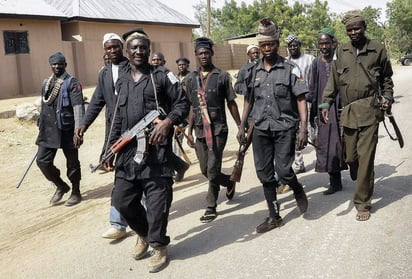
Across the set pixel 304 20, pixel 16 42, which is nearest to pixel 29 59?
pixel 16 42

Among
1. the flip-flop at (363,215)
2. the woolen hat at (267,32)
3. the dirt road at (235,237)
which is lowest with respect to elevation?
the dirt road at (235,237)

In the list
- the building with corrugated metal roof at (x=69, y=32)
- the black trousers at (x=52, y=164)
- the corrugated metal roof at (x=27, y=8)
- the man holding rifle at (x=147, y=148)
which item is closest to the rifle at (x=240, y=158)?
the man holding rifle at (x=147, y=148)

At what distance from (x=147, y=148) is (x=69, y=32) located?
17.9 m

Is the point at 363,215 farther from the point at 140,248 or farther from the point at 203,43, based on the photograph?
the point at 203,43

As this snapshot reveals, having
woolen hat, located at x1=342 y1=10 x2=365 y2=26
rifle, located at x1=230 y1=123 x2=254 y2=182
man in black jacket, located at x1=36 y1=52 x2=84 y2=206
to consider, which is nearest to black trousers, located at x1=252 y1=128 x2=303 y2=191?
rifle, located at x1=230 y1=123 x2=254 y2=182

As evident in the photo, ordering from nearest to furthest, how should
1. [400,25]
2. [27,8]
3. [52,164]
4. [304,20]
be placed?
[52,164] → [27,8] → [304,20] → [400,25]

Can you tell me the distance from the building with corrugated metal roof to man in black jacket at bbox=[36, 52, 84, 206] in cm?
1185

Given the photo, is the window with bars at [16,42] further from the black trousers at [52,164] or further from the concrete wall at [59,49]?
the black trousers at [52,164]

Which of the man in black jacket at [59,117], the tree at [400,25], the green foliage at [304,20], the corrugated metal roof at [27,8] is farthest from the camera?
the tree at [400,25]

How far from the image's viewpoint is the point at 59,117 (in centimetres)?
606

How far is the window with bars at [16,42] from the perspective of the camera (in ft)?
56.1

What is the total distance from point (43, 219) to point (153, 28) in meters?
18.5

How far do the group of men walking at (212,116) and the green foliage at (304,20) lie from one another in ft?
117

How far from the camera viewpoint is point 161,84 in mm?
3980
